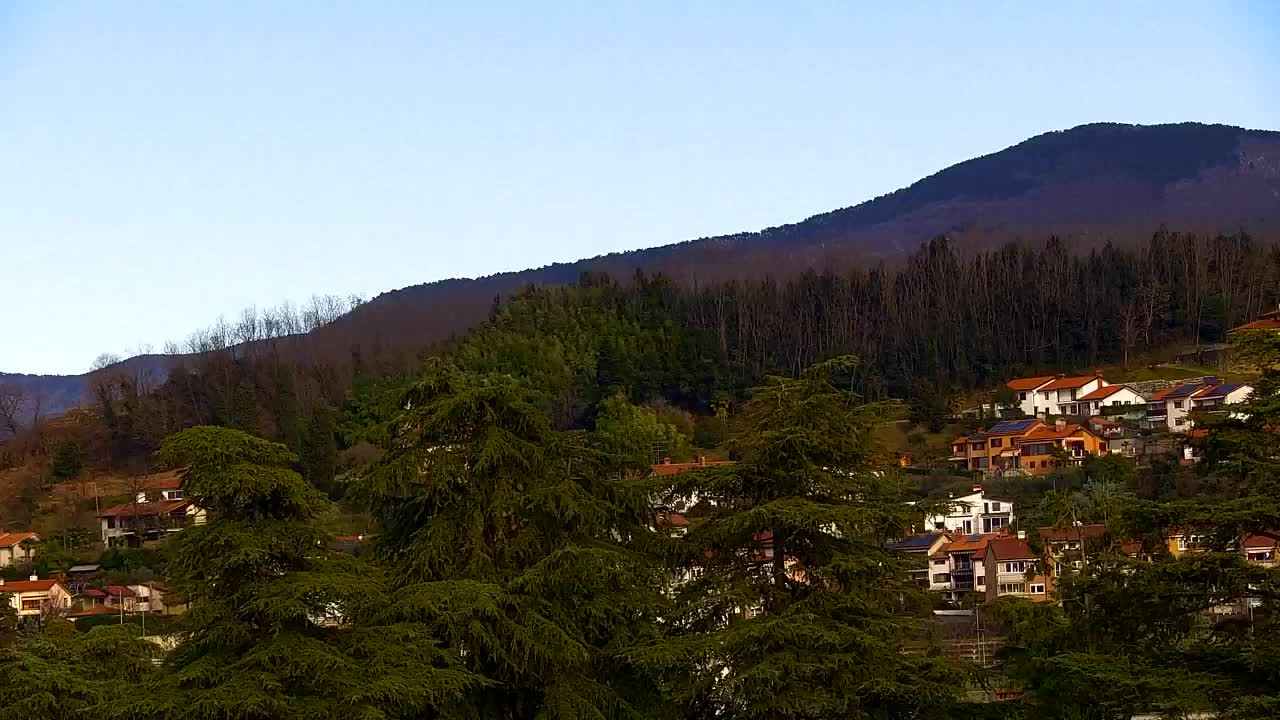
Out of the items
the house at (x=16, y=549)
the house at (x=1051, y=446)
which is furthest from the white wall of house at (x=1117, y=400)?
the house at (x=16, y=549)

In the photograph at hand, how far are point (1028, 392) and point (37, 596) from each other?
5302 cm

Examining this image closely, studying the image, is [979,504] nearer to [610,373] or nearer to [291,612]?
[610,373]

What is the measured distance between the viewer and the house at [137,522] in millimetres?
58031

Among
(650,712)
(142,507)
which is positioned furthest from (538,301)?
(650,712)

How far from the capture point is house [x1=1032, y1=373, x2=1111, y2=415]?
2987 inches

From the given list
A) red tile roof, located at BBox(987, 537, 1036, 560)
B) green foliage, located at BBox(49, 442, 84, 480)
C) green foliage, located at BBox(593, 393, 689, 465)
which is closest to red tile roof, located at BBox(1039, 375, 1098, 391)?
green foliage, located at BBox(593, 393, 689, 465)

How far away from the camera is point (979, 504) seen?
2144 inches

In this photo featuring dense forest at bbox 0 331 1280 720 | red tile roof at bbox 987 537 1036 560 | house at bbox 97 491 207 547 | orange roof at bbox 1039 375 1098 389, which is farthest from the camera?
orange roof at bbox 1039 375 1098 389

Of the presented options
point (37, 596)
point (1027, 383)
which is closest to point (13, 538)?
point (37, 596)

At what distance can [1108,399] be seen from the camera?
7475 cm

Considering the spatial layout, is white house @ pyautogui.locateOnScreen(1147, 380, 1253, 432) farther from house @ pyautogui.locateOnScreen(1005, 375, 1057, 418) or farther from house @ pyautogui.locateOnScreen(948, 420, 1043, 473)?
A: house @ pyautogui.locateOnScreen(1005, 375, 1057, 418)

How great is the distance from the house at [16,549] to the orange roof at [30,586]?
7.31 metres

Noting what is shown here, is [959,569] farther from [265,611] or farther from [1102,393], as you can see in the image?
[265,611]

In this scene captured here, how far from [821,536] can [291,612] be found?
5331 millimetres
